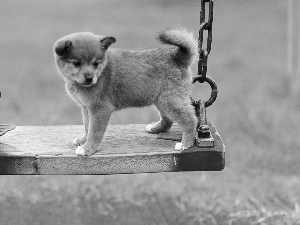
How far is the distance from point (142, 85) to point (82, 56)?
17.9 inches

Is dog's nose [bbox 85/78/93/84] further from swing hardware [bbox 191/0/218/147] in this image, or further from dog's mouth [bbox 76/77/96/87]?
swing hardware [bbox 191/0/218/147]

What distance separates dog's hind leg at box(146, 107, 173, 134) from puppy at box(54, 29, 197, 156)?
0.27m

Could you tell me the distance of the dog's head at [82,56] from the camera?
3.59 metres

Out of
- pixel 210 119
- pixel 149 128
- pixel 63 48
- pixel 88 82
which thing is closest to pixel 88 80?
pixel 88 82

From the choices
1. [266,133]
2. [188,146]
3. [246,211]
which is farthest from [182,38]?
[266,133]

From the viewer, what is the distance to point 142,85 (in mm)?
3834

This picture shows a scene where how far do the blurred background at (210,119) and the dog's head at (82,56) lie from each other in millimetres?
1394

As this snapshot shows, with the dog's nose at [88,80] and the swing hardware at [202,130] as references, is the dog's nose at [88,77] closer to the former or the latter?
the dog's nose at [88,80]

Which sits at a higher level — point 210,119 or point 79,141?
point 79,141

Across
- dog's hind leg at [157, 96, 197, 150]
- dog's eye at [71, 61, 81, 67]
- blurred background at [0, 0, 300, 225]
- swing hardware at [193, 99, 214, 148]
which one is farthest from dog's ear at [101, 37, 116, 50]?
blurred background at [0, 0, 300, 225]

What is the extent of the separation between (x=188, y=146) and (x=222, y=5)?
1673 centimetres

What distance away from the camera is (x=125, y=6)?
19.2 metres

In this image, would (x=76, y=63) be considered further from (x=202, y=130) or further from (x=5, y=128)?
(x=5, y=128)

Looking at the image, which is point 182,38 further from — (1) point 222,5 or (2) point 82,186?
(1) point 222,5
